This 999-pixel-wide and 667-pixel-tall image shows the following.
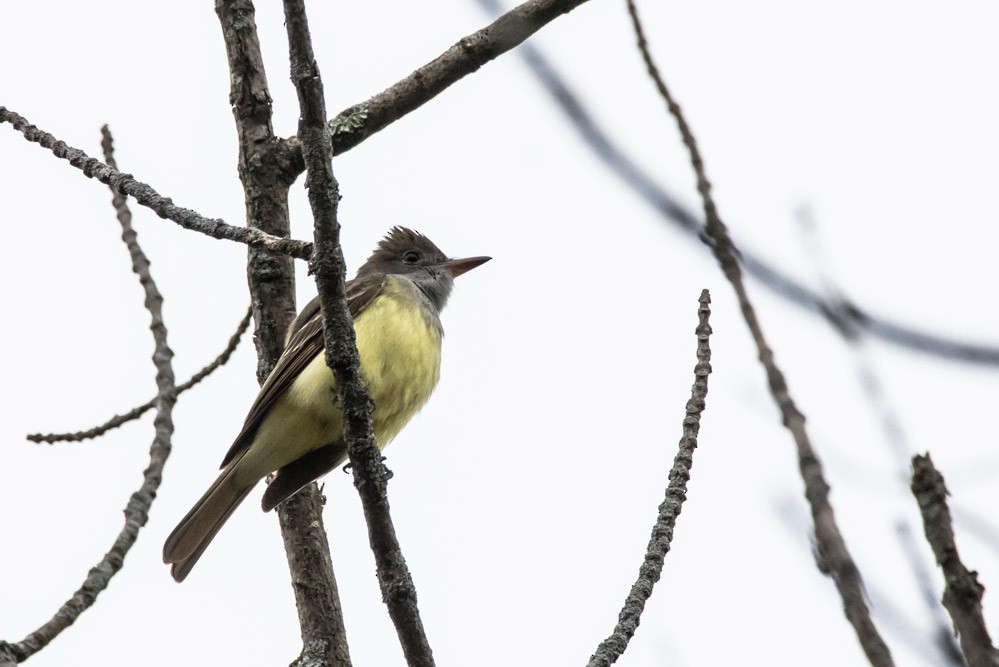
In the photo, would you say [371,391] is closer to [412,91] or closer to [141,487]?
[412,91]

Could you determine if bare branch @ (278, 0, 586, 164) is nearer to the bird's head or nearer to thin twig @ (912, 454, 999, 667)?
the bird's head

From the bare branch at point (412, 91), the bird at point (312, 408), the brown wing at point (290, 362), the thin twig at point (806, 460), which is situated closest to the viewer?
the thin twig at point (806, 460)

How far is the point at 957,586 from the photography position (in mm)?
1548

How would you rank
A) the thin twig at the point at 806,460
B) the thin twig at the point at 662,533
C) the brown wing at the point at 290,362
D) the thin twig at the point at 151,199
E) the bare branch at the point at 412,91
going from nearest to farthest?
the thin twig at the point at 806,460
the thin twig at the point at 662,533
the thin twig at the point at 151,199
the bare branch at the point at 412,91
the brown wing at the point at 290,362

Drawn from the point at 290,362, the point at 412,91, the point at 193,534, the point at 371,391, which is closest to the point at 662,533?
the point at 290,362

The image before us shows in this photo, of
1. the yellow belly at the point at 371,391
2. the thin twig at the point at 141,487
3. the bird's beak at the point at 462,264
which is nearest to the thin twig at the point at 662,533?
the thin twig at the point at 141,487

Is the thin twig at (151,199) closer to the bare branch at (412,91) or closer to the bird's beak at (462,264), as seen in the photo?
the bare branch at (412,91)

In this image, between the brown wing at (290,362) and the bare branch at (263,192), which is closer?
the bare branch at (263,192)

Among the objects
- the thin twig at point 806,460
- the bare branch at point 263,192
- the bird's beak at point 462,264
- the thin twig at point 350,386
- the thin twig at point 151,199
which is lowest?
the thin twig at point 806,460

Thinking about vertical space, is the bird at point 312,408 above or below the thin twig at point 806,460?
above

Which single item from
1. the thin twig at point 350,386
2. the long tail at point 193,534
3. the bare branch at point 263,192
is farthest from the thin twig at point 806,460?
the long tail at point 193,534

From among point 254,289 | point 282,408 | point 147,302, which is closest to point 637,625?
point 147,302

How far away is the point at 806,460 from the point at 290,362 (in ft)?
11.6

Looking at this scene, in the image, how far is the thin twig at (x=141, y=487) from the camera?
2666mm
